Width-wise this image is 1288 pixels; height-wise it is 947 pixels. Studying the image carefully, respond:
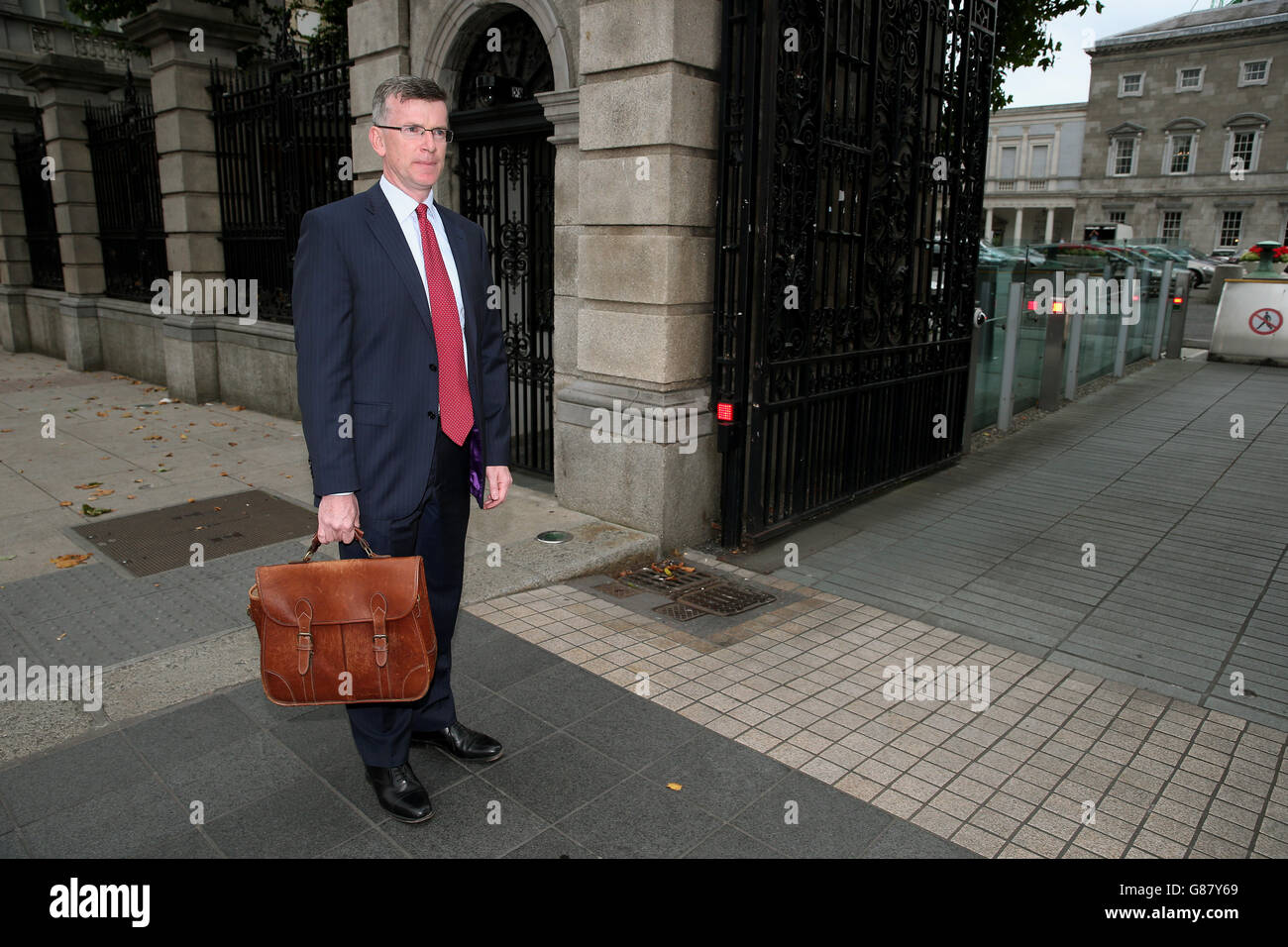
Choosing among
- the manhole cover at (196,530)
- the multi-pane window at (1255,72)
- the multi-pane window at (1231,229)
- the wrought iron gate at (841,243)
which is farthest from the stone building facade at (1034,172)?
the manhole cover at (196,530)

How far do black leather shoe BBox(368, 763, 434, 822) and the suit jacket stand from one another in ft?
3.12

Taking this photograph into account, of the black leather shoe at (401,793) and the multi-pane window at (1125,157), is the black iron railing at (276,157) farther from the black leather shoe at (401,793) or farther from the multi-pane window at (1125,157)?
the multi-pane window at (1125,157)

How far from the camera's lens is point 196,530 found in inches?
249

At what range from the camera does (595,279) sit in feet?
20.6

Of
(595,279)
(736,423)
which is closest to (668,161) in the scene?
(595,279)

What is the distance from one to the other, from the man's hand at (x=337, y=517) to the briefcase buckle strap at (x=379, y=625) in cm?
26

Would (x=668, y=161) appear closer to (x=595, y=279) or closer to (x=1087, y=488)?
→ (x=595, y=279)

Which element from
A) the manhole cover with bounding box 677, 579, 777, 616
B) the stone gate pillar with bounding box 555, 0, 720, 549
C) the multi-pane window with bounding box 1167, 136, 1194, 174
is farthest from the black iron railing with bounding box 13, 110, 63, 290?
the multi-pane window with bounding box 1167, 136, 1194, 174

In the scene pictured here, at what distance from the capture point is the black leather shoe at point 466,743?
359cm

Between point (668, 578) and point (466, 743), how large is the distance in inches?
97.9

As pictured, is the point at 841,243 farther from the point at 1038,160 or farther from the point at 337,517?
the point at 1038,160

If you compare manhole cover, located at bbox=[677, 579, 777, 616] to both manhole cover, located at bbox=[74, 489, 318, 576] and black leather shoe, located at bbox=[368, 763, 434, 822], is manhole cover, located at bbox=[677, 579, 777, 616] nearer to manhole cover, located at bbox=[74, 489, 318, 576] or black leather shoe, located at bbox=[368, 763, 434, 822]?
black leather shoe, located at bbox=[368, 763, 434, 822]

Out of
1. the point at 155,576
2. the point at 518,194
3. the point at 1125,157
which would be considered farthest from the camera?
the point at 1125,157

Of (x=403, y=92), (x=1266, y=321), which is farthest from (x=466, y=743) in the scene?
(x=1266, y=321)
